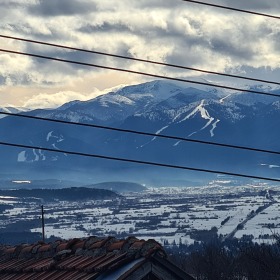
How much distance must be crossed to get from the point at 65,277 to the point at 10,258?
341cm

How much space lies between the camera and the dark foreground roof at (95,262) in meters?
14.2

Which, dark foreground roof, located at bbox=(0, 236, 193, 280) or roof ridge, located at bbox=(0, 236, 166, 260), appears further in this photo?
roof ridge, located at bbox=(0, 236, 166, 260)

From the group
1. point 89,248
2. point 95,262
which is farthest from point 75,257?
point 95,262

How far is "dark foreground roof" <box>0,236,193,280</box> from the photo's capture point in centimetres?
1425

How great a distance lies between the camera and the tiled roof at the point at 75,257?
1437 cm

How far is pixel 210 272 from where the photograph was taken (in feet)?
294

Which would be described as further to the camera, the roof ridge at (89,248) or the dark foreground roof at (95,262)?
the roof ridge at (89,248)

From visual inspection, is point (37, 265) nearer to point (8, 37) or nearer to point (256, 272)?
point (8, 37)

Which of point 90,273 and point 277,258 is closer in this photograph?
point 90,273

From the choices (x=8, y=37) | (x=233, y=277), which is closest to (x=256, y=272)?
A: (x=233, y=277)

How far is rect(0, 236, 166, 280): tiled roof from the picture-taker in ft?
47.1

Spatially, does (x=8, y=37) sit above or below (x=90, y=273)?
above

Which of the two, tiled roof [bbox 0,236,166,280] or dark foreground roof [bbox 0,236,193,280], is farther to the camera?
tiled roof [bbox 0,236,166,280]

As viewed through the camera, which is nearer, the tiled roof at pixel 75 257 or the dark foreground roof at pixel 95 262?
the dark foreground roof at pixel 95 262
